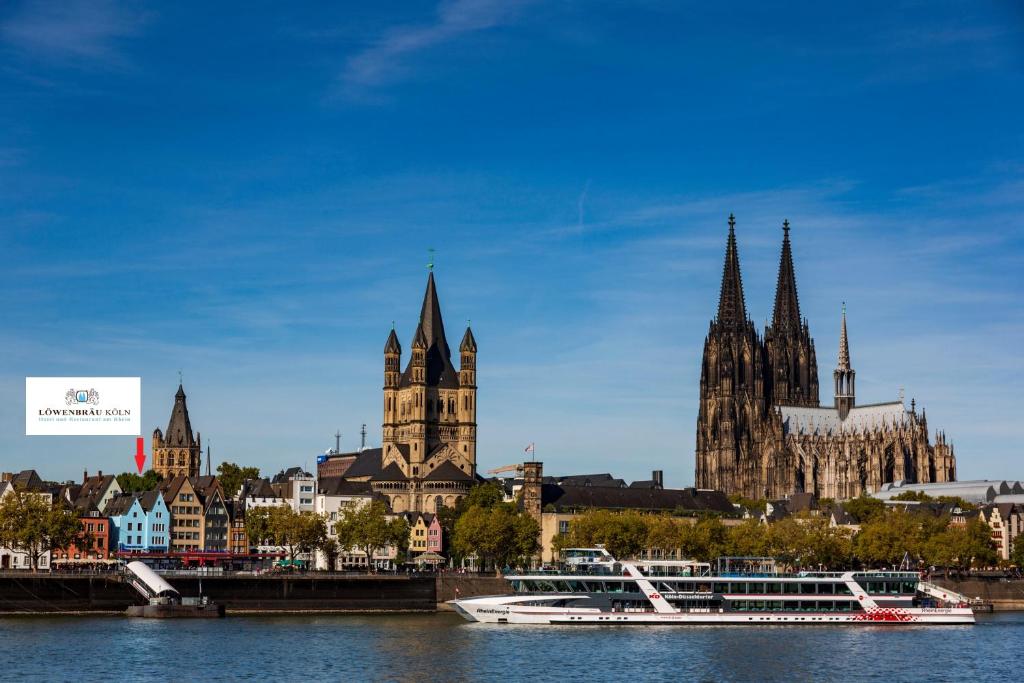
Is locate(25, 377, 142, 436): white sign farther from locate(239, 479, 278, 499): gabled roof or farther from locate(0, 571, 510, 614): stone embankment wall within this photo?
locate(239, 479, 278, 499): gabled roof

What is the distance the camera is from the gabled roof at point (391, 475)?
193500mm

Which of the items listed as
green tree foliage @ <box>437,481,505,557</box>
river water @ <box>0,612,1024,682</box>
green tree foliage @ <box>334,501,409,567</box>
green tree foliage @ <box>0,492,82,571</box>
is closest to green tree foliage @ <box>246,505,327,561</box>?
green tree foliage @ <box>334,501,409,567</box>

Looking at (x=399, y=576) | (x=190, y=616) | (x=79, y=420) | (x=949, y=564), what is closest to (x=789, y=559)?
(x=949, y=564)

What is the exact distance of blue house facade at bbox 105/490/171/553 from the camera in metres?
174

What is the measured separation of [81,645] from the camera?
314 ft

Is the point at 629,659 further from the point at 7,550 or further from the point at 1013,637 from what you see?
the point at 7,550

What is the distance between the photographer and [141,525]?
175 meters

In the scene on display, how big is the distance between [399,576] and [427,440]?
196 feet

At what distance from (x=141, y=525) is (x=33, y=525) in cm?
3053

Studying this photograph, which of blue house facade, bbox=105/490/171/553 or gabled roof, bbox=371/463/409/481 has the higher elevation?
gabled roof, bbox=371/463/409/481

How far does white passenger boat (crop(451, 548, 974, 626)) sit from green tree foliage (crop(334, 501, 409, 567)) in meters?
39.5

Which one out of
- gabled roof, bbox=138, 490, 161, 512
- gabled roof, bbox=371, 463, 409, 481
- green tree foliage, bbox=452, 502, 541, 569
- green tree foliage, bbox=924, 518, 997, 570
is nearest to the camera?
green tree foliage, bbox=452, 502, 541, 569

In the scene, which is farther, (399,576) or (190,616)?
(399,576)

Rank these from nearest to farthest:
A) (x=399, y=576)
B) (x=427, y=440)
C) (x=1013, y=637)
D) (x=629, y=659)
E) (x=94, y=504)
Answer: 1. (x=629, y=659)
2. (x=1013, y=637)
3. (x=399, y=576)
4. (x=94, y=504)
5. (x=427, y=440)
